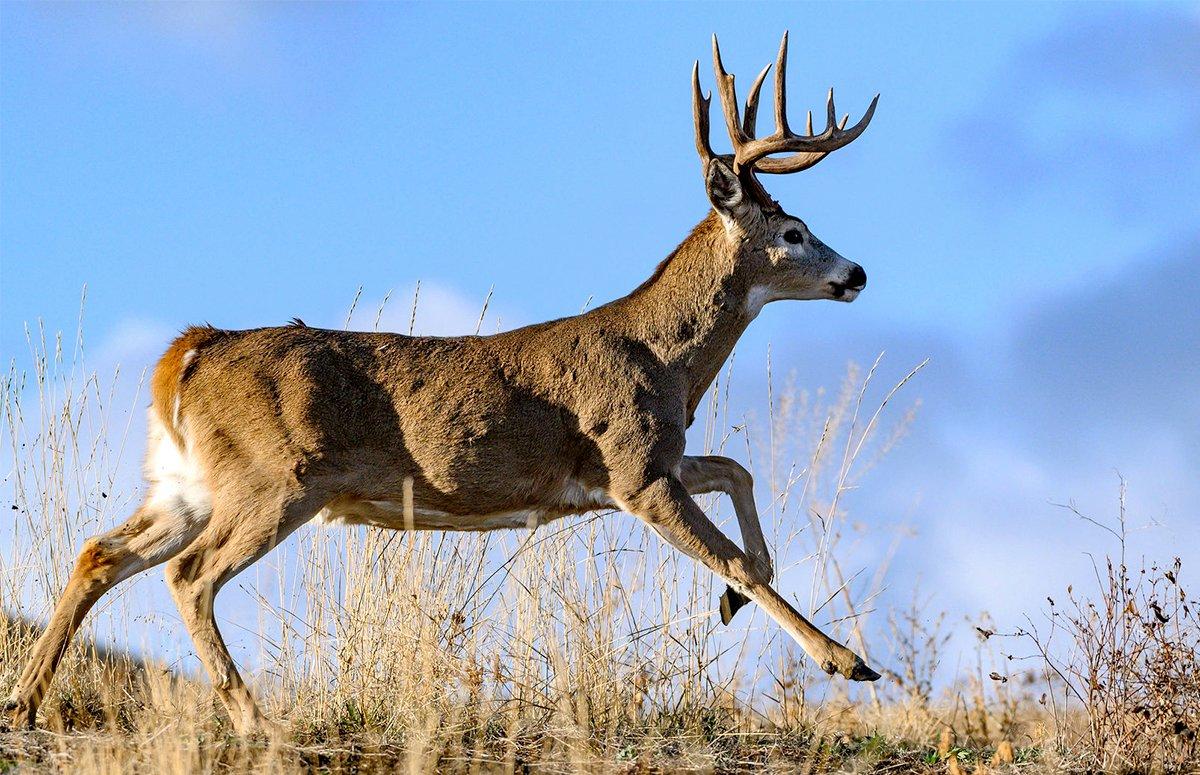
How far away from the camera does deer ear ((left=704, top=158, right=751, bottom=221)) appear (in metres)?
8.22

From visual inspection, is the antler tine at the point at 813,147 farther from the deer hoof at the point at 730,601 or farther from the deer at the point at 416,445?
the deer hoof at the point at 730,601

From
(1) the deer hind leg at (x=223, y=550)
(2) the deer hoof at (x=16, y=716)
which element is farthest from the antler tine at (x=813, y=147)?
(2) the deer hoof at (x=16, y=716)

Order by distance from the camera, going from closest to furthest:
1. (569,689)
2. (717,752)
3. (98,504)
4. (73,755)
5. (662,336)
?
(73,755) < (717,752) < (569,689) < (662,336) < (98,504)

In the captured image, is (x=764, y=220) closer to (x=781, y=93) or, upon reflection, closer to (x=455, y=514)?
(x=781, y=93)

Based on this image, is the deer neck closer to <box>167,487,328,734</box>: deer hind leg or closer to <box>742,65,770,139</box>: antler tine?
<box>742,65,770,139</box>: antler tine

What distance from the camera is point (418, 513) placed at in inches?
298

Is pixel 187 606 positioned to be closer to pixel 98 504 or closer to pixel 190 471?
pixel 190 471

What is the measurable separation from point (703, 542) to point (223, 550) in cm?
252

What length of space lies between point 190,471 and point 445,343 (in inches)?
60.5

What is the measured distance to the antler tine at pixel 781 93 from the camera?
28.6 feet

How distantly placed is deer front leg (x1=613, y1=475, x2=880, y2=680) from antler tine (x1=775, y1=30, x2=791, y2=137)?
2401 millimetres

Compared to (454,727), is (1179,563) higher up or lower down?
higher up

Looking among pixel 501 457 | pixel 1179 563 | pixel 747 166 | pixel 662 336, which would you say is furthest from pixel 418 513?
pixel 1179 563

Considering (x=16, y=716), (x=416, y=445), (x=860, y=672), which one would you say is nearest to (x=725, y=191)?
(x=416, y=445)
